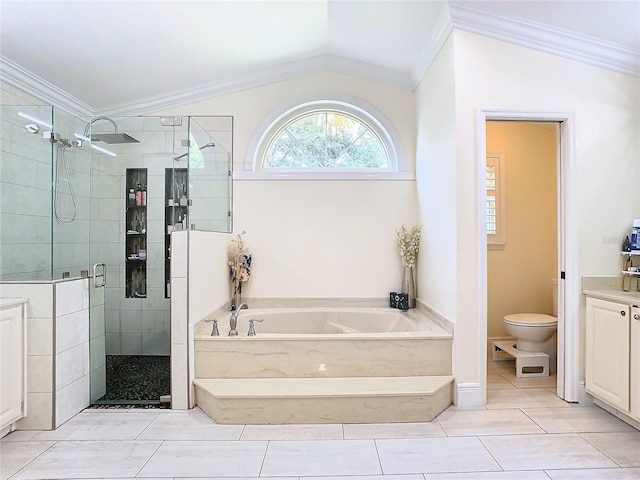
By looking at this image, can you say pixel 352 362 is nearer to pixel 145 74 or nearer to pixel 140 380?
pixel 140 380

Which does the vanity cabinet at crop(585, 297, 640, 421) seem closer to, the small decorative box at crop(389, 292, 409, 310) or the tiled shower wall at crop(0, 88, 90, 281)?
the small decorative box at crop(389, 292, 409, 310)

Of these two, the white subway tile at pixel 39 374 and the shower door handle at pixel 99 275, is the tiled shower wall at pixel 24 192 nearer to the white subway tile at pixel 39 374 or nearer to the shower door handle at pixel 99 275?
the shower door handle at pixel 99 275

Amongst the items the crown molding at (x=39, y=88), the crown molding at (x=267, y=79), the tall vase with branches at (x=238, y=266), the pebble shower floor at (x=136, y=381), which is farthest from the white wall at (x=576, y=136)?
the crown molding at (x=39, y=88)

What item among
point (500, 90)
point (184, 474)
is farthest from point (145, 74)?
point (184, 474)

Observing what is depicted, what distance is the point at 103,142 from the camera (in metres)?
3.35

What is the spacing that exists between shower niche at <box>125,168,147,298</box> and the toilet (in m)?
3.35

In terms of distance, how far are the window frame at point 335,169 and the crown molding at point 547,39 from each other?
1352 mm

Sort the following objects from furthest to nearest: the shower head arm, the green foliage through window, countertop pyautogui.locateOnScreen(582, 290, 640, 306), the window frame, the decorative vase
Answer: the green foliage through window
the window frame
the decorative vase
the shower head arm
countertop pyautogui.locateOnScreen(582, 290, 640, 306)

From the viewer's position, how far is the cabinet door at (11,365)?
2.31 m

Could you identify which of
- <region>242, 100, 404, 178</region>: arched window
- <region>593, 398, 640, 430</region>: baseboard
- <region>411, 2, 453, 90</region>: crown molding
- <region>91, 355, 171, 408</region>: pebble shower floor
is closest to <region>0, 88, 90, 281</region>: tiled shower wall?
<region>91, 355, 171, 408</region>: pebble shower floor

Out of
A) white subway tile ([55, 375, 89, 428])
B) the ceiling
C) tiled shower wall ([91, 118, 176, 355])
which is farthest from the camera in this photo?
tiled shower wall ([91, 118, 176, 355])

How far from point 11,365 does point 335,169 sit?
297cm

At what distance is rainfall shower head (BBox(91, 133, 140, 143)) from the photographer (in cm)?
328

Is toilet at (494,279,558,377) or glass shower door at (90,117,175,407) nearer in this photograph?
glass shower door at (90,117,175,407)
